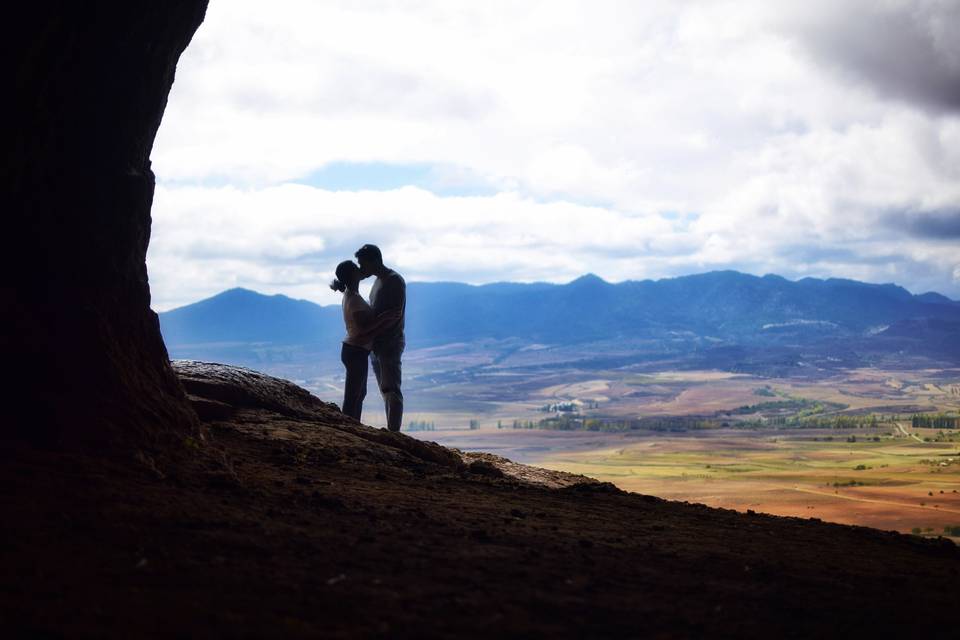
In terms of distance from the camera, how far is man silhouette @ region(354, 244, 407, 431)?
686 inches

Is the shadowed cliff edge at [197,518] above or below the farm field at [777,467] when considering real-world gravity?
above

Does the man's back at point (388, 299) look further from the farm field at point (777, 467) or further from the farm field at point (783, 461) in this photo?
the farm field at point (777, 467)

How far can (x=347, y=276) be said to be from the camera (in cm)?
1698

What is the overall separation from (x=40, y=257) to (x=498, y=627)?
6.79 m

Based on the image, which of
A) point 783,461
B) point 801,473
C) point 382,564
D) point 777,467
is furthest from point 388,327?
point 783,461

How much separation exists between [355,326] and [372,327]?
35 centimetres

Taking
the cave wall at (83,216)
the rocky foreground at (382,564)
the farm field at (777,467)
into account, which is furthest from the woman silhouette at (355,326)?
the farm field at (777,467)

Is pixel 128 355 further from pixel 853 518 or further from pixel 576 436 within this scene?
pixel 576 436

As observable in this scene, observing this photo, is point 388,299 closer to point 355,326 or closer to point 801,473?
point 355,326

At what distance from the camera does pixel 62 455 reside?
8352mm

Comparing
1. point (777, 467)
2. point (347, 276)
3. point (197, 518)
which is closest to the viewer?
point (197, 518)

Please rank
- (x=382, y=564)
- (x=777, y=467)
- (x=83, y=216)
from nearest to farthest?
(x=382, y=564), (x=83, y=216), (x=777, y=467)

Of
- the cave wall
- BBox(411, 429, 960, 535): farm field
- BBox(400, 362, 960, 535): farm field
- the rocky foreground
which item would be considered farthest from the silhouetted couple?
BBox(411, 429, 960, 535): farm field

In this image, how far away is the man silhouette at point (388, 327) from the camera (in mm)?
17422
